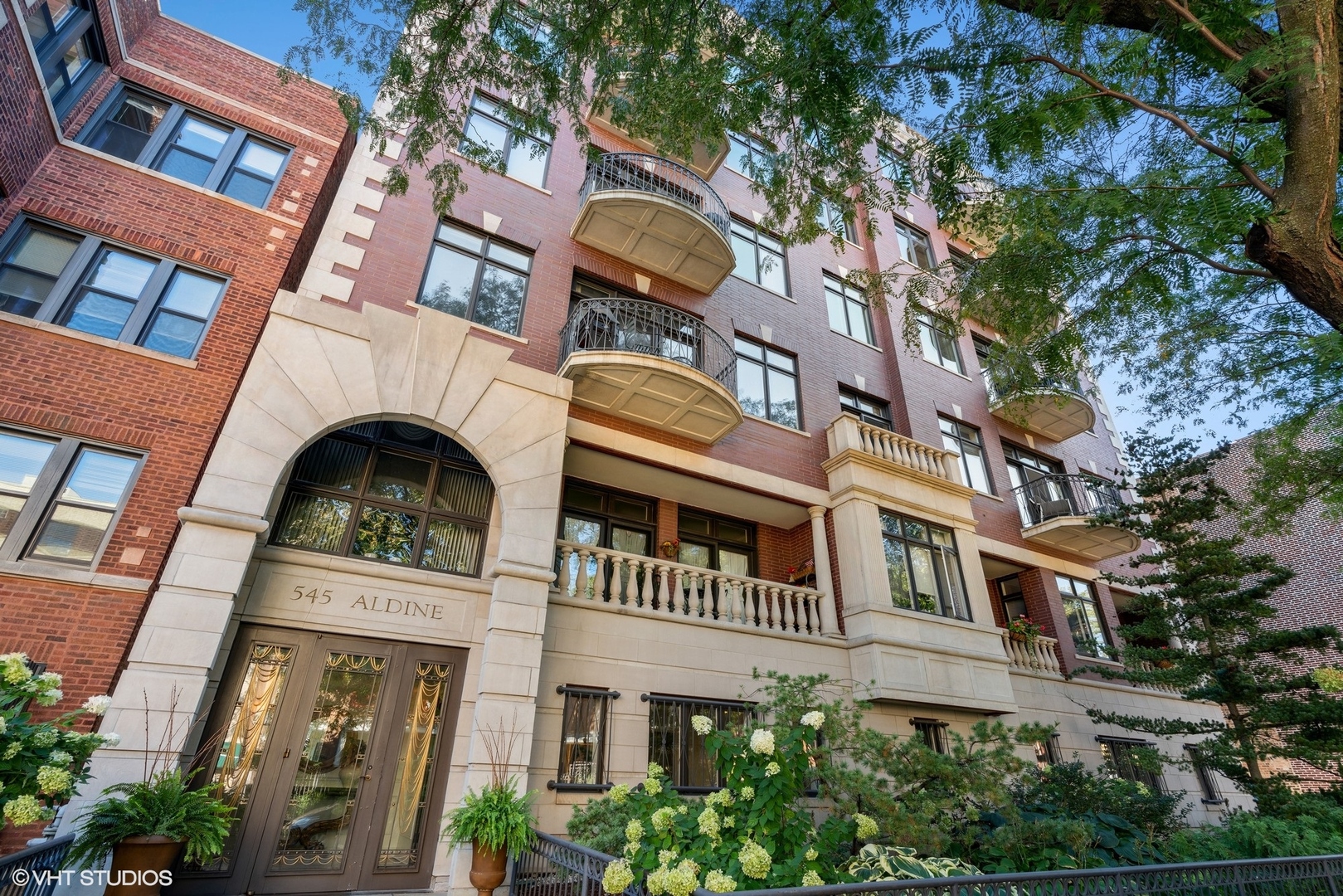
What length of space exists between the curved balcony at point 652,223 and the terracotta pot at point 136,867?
1063 centimetres

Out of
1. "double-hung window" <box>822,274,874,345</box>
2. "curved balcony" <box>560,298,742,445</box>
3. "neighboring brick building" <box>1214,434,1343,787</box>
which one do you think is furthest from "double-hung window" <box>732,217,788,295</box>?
"neighboring brick building" <box>1214,434,1343,787</box>

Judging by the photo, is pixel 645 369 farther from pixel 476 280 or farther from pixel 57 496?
pixel 57 496

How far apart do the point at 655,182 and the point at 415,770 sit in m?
11.8

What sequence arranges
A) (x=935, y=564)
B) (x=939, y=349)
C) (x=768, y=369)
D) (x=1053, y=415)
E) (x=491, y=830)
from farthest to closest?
1. (x=939, y=349)
2. (x=1053, y=415)
3. (x=768, y=369)
4. (x=935, y=564)
5. (x=491, y=830)

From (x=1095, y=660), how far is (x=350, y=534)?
55.0 ft

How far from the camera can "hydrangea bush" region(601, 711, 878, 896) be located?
441cm

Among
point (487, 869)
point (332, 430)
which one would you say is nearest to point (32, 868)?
point (487, 869)

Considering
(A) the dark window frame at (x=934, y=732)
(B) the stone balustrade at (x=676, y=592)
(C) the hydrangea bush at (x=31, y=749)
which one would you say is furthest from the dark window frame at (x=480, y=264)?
(A) the dark window frame at (x=934, y=732)

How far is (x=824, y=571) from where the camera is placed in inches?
468

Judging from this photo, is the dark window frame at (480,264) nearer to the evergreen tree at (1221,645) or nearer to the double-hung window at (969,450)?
the double-hung window at (969,450)

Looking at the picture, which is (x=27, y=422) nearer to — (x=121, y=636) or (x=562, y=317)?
(x=121, y=636)

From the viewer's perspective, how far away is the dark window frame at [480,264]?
10562 mm

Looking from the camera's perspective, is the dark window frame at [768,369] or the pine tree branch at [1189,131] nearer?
the pine tree branch at [1189,131]

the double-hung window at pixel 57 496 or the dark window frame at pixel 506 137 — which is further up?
the dark window frame at pixel 506 137
